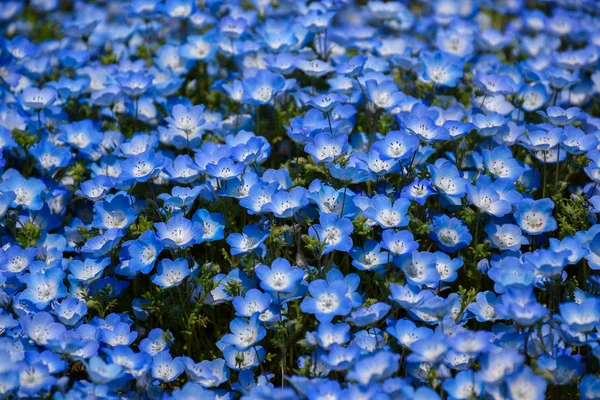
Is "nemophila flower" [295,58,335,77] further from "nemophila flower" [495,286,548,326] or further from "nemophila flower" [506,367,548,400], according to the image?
"nemophila flower" [506,367,548,400]

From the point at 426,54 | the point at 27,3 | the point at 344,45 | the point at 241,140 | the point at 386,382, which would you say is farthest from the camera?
the point at 27,3

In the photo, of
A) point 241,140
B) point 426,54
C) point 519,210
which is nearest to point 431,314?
point 519,210

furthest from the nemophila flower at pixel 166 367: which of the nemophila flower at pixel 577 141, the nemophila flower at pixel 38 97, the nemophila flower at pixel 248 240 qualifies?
the nemophila flower at pixel 577 141

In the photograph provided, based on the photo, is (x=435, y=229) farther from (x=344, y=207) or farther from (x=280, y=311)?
(x=280, y=311)

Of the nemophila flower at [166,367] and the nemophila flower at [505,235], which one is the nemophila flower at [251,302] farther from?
the nemophila flower at [505,235]

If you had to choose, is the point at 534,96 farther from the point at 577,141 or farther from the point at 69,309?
the point at 69,309

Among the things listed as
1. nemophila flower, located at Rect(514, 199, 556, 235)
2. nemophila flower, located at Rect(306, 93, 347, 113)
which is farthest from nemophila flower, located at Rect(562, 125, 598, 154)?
nemophila flower, located at Rect(306, 93, 347, 113)

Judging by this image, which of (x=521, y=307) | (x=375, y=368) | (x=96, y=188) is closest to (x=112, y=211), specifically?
(x=96, y=188)
